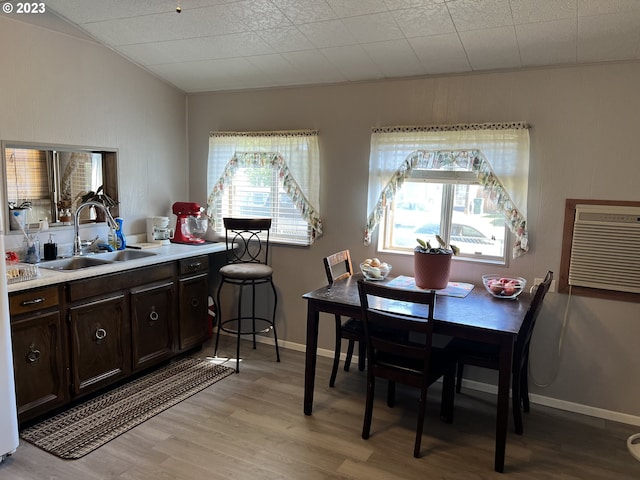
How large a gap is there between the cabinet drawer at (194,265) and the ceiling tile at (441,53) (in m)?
2.16

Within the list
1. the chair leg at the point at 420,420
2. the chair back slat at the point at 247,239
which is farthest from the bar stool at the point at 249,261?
the chair leg at the point at 420,420

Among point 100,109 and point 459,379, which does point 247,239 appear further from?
point 459,379

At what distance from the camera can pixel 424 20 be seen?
2.67 meters

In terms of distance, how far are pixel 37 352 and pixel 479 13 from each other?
9.84ft

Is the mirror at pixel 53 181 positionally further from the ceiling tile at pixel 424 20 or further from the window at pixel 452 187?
the ceiling tile at pixel 424 20

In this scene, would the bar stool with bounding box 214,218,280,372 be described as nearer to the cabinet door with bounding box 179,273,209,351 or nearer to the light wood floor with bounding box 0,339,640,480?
the cabinet door with bounding box 179,273,209,351

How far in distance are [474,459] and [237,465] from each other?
48.7 inches

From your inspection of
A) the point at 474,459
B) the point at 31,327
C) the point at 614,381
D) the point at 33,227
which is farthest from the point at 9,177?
the point at 614,381

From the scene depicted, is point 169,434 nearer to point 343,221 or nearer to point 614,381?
point 343,221

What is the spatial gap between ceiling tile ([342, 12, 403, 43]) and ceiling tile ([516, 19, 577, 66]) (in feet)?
2.23

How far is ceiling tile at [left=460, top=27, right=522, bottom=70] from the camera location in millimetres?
2717

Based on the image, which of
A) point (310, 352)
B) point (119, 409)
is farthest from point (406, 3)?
point (119, 409)

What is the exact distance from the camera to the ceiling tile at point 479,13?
245cm

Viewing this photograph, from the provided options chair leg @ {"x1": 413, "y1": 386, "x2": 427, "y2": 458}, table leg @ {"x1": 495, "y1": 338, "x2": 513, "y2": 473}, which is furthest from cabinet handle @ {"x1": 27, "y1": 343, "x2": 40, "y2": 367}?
table leg @ {"x1": 495, "y1": 338, "x2": 513, "y2": 473}
